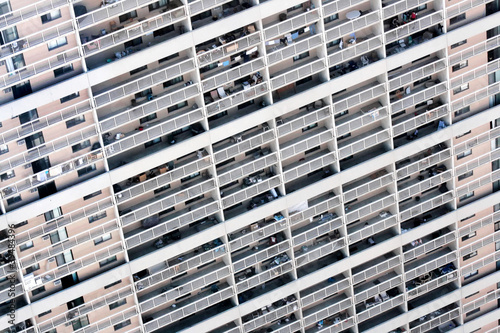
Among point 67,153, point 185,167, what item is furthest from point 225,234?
point 67,153

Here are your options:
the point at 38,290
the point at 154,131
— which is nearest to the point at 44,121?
the point at 154,131

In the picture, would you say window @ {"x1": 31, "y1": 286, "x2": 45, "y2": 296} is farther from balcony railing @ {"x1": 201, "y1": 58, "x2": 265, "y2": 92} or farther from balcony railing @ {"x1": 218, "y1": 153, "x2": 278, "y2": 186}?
balcony railing @ {"x1": 201, "y1": 58, "x2": 265, "y2": 92}

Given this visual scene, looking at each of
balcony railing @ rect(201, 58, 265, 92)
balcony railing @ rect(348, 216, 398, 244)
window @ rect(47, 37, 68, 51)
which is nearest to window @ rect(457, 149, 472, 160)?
balcony railing @ rect(348, 216, 398, 244)

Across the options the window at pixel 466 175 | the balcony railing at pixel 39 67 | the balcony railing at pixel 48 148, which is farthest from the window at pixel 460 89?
the balcony railing at pixel 39 67

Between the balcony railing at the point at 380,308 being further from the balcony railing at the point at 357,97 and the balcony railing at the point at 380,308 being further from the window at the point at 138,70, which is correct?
the window at the point at 138,70

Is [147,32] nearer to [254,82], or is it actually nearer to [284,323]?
[254,82]

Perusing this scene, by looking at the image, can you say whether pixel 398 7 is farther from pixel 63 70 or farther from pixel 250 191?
pixel 63 70
